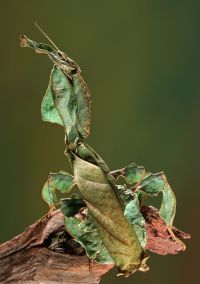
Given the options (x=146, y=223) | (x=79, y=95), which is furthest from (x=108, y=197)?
(x=79, y=95)

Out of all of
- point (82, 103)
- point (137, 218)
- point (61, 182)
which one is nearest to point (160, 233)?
point (137, 218)

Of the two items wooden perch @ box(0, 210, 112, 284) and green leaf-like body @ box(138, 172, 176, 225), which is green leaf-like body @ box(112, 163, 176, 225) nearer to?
green leaf-like body @ box(138, 172, 176, 225)

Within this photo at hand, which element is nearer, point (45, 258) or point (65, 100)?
point (65, 100)

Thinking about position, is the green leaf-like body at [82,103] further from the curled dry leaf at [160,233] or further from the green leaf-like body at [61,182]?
the curled dry leaf at [160,233]

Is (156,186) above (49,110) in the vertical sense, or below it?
below

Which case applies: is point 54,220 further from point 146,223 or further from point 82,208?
point 146,223

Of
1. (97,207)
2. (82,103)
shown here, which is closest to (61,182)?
(97,207)

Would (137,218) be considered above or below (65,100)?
below

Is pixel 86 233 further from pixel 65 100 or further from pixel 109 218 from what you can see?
pixel 65 100

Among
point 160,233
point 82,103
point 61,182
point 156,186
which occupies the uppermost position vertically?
point 82,103

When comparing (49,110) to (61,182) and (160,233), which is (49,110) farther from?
(160,233)
